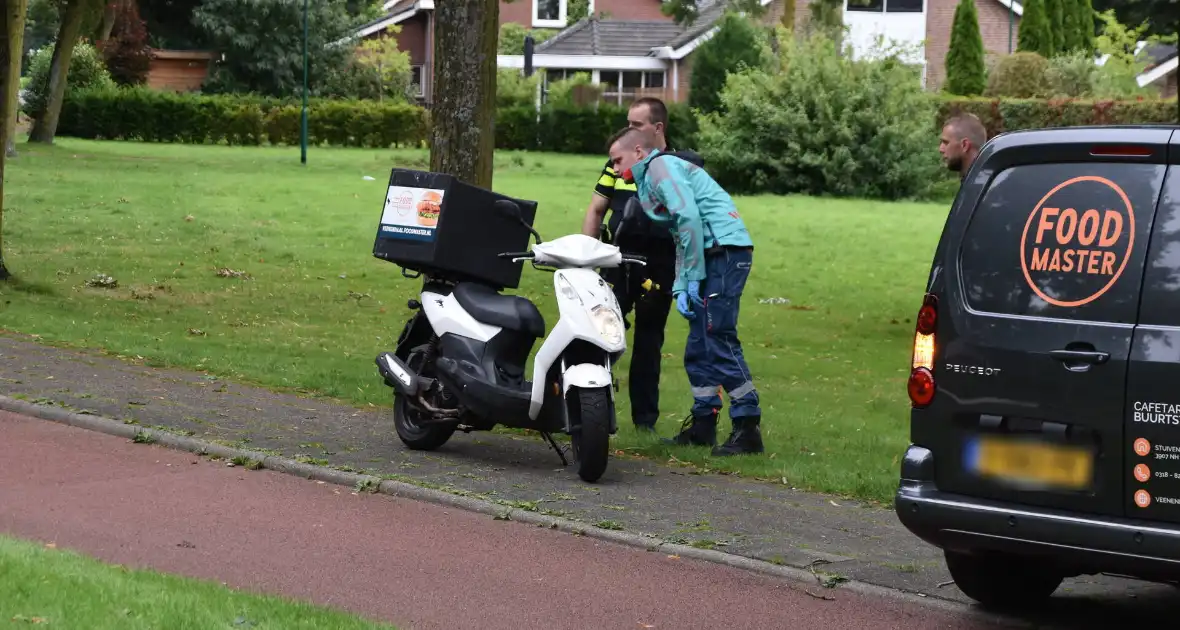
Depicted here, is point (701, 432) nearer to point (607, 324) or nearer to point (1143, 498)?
point (607, 324)

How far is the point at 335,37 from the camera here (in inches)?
2509

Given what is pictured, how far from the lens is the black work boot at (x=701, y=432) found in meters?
9.39

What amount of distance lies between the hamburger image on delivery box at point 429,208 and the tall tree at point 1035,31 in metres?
52.4

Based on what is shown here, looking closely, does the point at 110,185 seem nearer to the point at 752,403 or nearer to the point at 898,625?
the point at 752,403

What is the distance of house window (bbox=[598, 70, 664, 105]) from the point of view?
218 feet

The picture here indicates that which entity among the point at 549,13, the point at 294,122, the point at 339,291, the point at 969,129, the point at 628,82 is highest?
the point at 549,13

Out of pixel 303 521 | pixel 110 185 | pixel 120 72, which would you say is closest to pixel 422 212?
pixel 303 521

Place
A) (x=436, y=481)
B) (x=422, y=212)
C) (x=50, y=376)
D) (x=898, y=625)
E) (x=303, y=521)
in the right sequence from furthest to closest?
(x=50, y=376)
(x=422, y=212)
(x=436, y=481)
(x=303, y=521)
(x=898, y=625)

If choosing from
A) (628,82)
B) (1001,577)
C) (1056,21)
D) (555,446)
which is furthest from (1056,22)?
(1001,577)

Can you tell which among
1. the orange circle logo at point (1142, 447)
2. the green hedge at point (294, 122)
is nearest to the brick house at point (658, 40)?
the green hedge at point (294, 122)

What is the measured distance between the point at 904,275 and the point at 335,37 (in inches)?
1774

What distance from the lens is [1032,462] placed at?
552cm

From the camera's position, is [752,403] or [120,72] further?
[120,72]

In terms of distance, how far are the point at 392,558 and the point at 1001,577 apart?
7.96 feet
